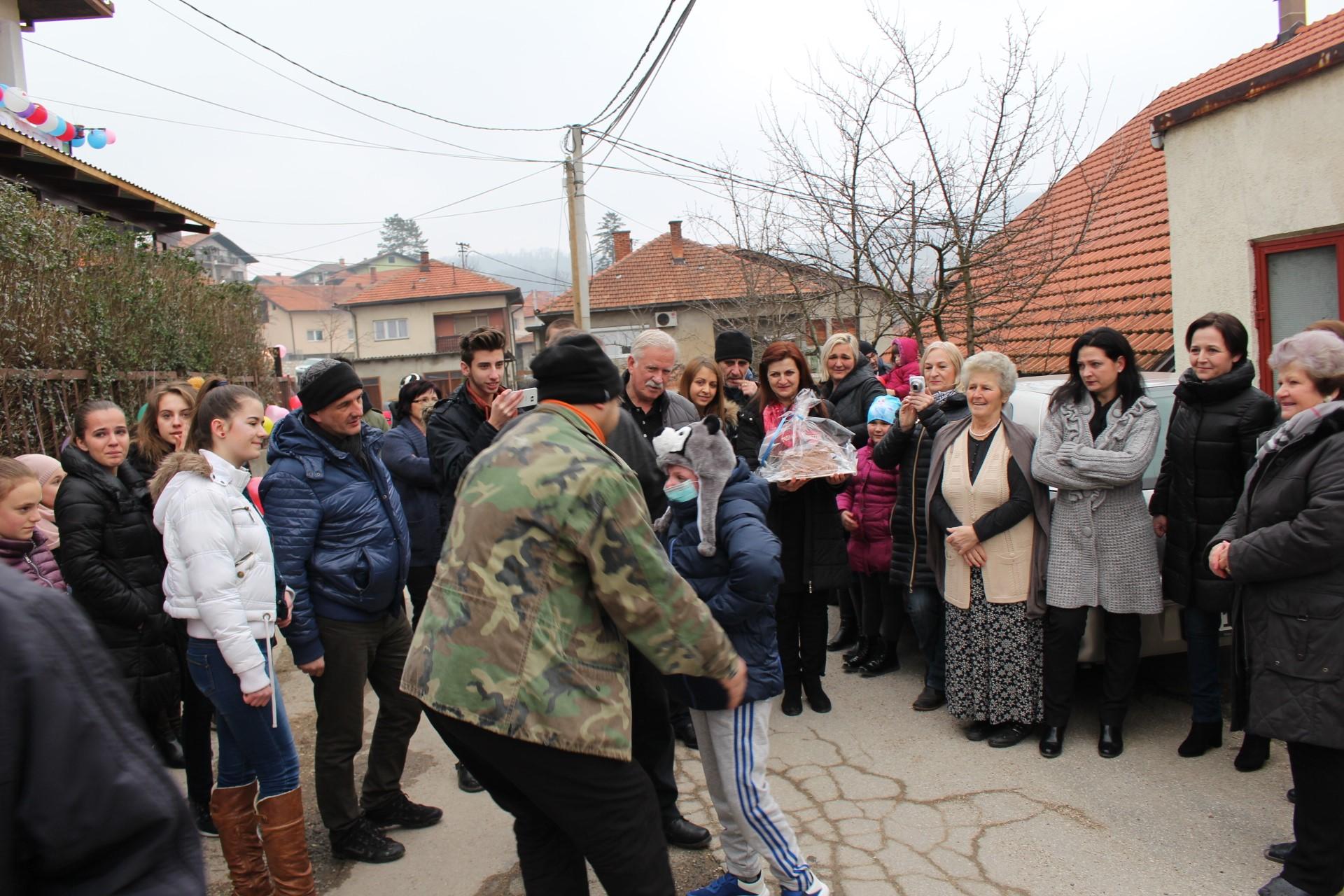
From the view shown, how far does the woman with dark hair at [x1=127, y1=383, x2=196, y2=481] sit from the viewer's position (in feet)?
14.8

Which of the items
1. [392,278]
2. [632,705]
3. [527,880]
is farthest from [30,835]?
[392,278]

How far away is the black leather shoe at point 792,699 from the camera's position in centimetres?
510

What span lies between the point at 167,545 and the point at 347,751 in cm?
112

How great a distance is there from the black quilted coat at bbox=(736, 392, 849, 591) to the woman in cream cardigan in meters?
0.56

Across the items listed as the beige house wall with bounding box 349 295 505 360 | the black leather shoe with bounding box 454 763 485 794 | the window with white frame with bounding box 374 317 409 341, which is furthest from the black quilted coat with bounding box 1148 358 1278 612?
the window with white frame with bounding box 374 317 409 341

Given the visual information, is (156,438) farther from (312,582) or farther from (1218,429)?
(1218,429)

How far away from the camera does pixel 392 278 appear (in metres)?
52.4

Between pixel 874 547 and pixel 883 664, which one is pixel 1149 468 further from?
pixel 883 664

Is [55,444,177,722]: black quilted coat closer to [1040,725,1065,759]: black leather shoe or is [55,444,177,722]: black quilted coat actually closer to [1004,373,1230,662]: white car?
[1040,725,1065,759]: black leather shoe

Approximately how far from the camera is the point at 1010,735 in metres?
4.55

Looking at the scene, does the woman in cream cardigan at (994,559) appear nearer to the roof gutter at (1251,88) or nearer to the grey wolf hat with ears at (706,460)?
the grey wolf hat with ears at (706,460)

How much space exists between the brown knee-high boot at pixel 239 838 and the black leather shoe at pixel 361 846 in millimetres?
423

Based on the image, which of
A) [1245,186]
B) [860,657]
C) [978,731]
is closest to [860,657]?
[860,657]

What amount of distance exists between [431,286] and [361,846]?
48750 millimetres
